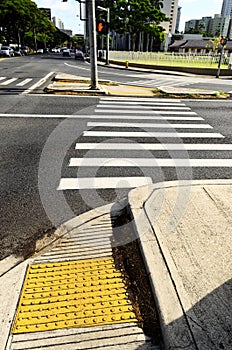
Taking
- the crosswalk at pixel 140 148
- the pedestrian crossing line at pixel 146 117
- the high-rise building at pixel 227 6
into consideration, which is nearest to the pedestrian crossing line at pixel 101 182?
the crosswalk at pixel 140 148

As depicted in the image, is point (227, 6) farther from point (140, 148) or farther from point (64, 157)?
point (64, 157)

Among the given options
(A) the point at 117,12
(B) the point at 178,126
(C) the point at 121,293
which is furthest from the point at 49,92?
(A) the point at 117,12

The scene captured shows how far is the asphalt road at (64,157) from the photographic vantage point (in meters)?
4.08

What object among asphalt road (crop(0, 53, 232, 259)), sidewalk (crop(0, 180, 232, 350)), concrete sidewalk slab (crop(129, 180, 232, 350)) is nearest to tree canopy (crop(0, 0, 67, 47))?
asphalt road (crop(0, 53, 232, 259))

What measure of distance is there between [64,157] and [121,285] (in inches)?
146

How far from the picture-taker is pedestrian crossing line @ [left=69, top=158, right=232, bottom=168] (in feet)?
19.0

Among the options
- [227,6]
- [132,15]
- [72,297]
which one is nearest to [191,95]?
[72,297]

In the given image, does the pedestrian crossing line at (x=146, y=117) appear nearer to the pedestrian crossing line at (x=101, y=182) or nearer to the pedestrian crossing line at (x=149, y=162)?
the pedestrian crossing line at (x=149, y=162)

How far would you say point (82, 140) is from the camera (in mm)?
7102

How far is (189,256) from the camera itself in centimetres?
310

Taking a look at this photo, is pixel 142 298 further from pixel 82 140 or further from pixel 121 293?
pixel 82 140

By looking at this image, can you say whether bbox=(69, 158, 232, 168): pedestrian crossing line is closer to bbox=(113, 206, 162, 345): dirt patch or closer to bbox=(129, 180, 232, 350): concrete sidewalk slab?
bbox=(129, 180, 232, 350): concrete sidewalk slab

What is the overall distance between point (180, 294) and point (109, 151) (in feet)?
14.0

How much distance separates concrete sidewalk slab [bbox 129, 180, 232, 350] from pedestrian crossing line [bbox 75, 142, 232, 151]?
2.23 m
